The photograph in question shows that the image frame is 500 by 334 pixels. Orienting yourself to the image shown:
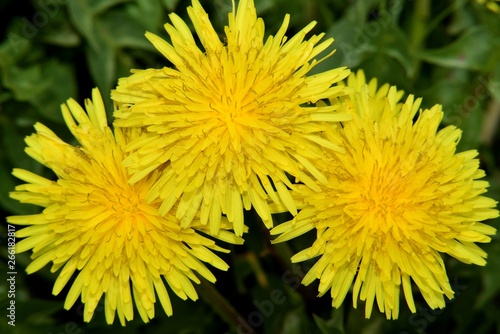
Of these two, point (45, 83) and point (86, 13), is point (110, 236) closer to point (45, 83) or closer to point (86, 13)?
point (45, 83)

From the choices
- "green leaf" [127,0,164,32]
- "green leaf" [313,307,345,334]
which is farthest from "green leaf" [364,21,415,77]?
"green leaf" [313,307,345,334]

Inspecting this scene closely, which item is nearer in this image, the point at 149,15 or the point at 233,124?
the point at 233,124

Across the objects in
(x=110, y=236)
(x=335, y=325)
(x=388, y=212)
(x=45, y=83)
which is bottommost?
(x=335, y=325)

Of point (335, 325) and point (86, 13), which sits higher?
point (86, 13)

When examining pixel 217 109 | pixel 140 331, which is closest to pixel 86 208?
pixel 217 109

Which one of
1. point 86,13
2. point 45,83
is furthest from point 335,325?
point 86,13

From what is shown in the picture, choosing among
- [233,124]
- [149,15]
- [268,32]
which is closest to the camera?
[233,124]

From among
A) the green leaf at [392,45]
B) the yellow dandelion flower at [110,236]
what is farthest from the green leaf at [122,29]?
the green leaf at [392,45]

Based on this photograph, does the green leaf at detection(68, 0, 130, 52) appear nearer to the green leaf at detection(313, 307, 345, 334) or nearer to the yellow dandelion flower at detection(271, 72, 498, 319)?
the yellow dandelion flower at detection(271, 72, 498, 319)
